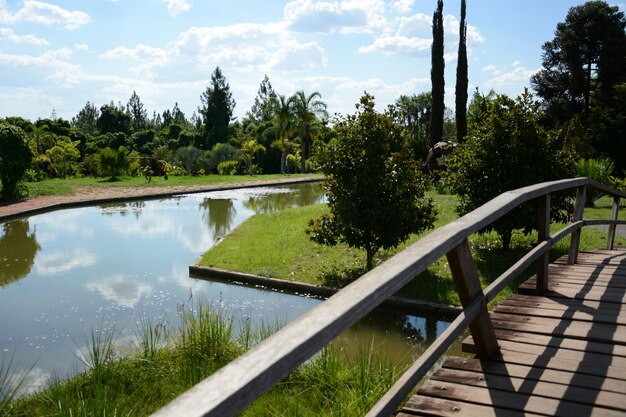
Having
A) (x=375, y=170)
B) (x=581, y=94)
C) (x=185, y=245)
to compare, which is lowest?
(x=185, y=245)

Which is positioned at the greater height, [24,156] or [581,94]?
[581,94]

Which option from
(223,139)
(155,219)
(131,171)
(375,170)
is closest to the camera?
(375,170)

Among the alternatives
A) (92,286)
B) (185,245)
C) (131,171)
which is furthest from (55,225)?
(131,171)

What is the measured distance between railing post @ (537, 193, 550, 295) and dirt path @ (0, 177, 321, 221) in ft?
58.1

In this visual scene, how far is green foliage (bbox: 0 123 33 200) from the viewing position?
70.0 ft

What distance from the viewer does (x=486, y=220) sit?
2.98 metres

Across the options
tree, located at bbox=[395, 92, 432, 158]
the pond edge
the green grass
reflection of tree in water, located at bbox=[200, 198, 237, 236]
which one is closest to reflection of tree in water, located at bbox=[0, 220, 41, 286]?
the pond edge

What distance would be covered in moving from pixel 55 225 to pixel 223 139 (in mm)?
36640

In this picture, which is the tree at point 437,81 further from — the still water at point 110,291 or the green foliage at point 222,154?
the green foliage at point 222,154

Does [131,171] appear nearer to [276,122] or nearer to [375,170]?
[276,122]

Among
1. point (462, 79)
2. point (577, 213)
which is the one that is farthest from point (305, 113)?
point (577, 213)

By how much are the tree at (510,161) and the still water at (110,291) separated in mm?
3174

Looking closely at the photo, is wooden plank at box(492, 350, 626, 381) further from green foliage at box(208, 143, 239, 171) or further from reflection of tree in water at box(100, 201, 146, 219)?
green foliage at box(208, 143, 239, 171)

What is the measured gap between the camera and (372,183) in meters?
10.0
